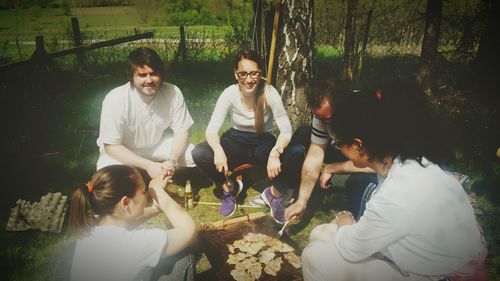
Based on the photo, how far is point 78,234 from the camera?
7.20ft

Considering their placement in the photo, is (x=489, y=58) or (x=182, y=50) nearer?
(x=489, y=58)

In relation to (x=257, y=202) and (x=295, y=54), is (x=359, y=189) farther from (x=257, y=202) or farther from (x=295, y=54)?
(x=295, y=54)

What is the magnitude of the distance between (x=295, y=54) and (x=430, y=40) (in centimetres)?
487

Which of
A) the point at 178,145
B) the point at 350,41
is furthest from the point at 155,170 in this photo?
the point at 350,41

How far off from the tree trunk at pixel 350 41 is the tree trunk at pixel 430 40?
176 cm

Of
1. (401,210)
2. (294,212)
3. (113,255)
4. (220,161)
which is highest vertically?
(401,210)

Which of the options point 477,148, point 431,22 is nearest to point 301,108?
point 477,148

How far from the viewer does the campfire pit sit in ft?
9.21

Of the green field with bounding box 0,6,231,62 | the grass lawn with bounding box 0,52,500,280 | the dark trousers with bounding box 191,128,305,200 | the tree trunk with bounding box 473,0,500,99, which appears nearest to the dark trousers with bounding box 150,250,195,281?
the grass lawn with bounding box 0,52,500,280

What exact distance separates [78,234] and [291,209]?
1796 millimetres

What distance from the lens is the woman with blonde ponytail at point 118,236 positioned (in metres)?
2.01

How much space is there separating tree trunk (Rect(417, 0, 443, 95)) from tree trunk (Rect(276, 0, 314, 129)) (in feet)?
14.0

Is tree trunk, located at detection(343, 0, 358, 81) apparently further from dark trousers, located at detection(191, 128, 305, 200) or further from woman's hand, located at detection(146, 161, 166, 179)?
woman's hand, located at detection(146, 161, 166, 179)

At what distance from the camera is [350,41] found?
7570 mm
